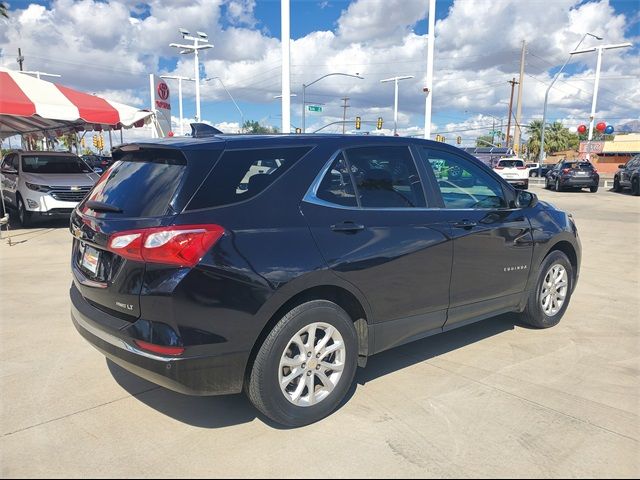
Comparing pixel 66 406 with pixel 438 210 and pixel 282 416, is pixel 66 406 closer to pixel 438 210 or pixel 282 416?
pixel 282 416

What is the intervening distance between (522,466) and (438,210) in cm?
179

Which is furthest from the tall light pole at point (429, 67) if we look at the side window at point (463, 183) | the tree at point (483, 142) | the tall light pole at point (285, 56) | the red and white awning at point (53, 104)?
the tree at point (483, 142)

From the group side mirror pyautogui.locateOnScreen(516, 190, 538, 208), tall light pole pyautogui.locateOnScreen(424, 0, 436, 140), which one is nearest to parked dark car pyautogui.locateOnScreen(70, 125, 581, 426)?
side mirror pyautogui.locateOnScreen(516, 190, 538, 208)

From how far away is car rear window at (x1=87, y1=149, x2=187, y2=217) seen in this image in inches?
112

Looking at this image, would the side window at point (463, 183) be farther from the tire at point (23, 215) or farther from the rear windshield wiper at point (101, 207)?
the tire at point (23, 215)

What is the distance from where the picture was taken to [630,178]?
22.6m

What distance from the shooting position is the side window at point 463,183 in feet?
12.9

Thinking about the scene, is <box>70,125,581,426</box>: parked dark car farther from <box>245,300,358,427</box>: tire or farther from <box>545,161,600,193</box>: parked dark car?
<box>545,161,600,193</box>: parked dark car

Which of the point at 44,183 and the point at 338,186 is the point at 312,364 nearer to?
the point at 338,186

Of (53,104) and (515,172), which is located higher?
(53,104)

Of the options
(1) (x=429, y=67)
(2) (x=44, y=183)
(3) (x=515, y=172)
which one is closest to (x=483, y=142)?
(3) (x=515, y=172)

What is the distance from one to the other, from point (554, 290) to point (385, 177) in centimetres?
249

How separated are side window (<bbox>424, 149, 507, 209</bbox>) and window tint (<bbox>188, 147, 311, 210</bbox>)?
1.27 meters

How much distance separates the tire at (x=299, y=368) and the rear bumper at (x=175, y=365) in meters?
0.13
